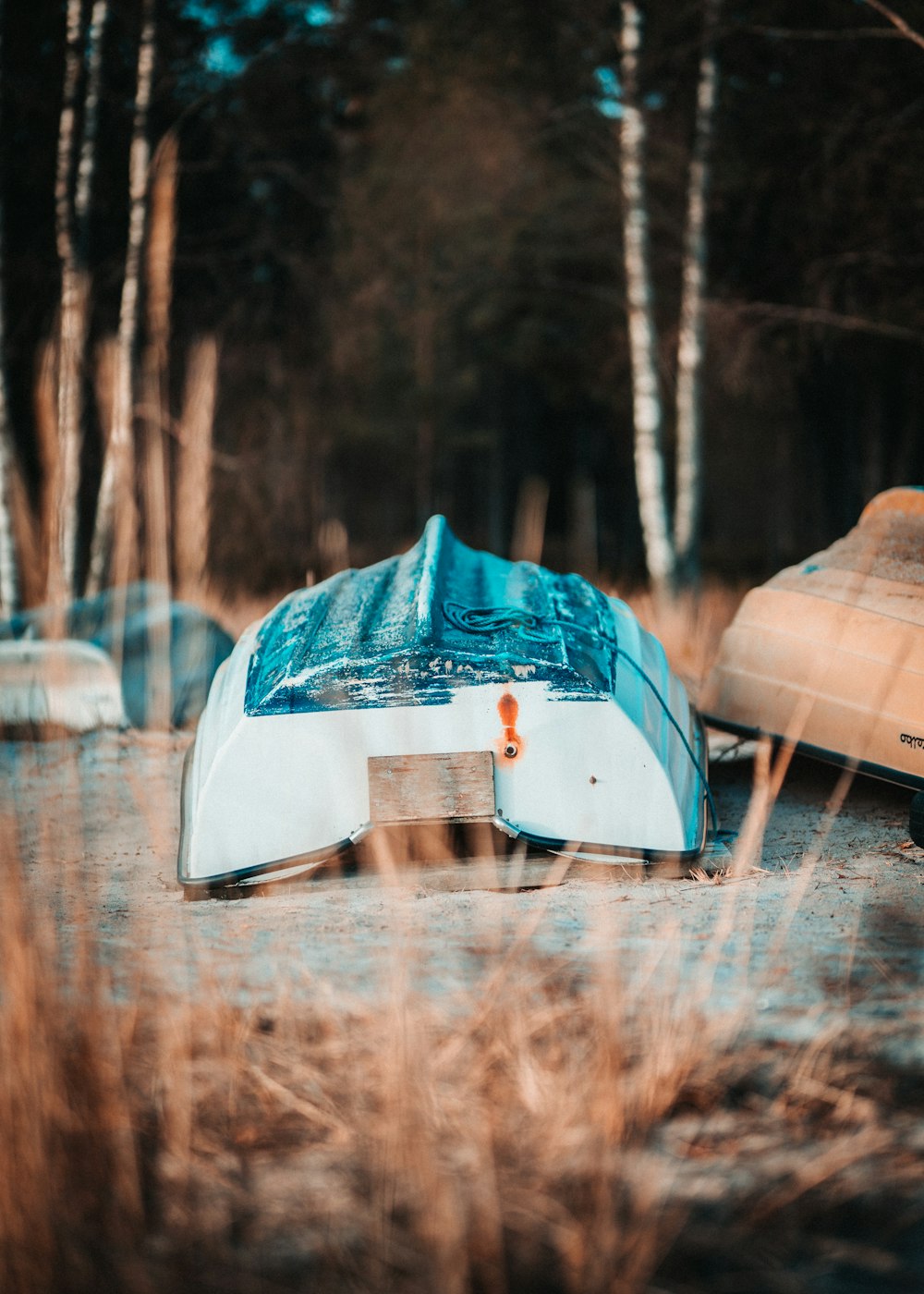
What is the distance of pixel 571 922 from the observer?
339cm

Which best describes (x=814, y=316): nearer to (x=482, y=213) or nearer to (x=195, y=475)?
(x=195, y=475)

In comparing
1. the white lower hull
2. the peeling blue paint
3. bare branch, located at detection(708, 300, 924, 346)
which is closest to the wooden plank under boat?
the peeling blue paint

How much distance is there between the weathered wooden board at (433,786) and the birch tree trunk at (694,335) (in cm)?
668

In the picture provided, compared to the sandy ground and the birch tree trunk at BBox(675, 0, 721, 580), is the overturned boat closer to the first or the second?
the sandy ground

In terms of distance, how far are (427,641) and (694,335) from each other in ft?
22.0

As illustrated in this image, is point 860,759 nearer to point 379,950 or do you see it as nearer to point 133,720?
point 379,950

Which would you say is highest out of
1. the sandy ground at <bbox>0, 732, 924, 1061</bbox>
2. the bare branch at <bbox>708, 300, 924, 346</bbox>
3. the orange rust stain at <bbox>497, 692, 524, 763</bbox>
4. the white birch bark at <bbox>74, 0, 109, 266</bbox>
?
the white birch bark at <bbox>74, 0, 109, 266</bbox>

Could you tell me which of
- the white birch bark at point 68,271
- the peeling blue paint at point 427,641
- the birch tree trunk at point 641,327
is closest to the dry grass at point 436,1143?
the peeling blue paint at point 427,641

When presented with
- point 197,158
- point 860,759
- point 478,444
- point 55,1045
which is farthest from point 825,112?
point 478,444

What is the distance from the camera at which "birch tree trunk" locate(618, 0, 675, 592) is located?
959 centimetres

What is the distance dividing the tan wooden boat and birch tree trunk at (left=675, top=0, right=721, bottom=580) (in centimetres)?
486

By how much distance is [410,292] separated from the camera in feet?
71.2

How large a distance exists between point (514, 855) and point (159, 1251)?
6.87ft

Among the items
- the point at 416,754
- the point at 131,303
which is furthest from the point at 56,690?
the point at 131,303
